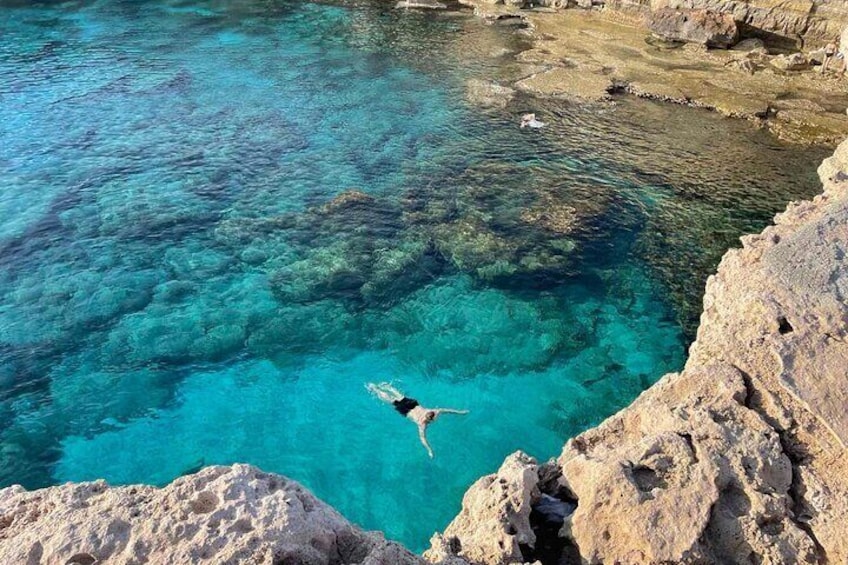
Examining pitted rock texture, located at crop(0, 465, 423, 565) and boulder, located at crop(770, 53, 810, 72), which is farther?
boulder, located at crop(770, 53, 810, 72)

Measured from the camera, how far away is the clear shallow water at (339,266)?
10.4 meters

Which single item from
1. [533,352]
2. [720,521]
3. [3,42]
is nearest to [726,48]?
[533,352]

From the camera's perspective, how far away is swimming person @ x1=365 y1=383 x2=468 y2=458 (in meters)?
10.4

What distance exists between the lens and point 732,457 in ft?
19.9

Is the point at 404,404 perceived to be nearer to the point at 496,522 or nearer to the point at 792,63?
the point at 496,522

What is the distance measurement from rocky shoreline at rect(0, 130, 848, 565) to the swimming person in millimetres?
3829

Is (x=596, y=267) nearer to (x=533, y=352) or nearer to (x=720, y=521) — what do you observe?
(x=533, y=352)

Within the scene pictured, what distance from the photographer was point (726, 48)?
26.1m

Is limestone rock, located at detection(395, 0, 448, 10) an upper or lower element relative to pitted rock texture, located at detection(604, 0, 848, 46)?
lower

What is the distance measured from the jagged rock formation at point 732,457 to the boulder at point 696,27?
21.3m

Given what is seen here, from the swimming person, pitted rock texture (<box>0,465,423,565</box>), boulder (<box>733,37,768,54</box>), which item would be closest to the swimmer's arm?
the swimming person

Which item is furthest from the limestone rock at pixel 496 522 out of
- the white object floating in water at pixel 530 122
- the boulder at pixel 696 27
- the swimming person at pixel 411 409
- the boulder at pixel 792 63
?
the boulder at pixel 696 27

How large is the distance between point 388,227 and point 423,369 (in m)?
4.28

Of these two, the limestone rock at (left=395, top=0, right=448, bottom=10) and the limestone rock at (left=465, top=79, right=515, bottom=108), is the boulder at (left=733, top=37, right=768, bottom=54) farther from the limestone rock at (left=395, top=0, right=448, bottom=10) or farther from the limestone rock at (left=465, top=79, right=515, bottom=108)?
the limestone rock at (left=395, top=0, right=448, bottom=10)
